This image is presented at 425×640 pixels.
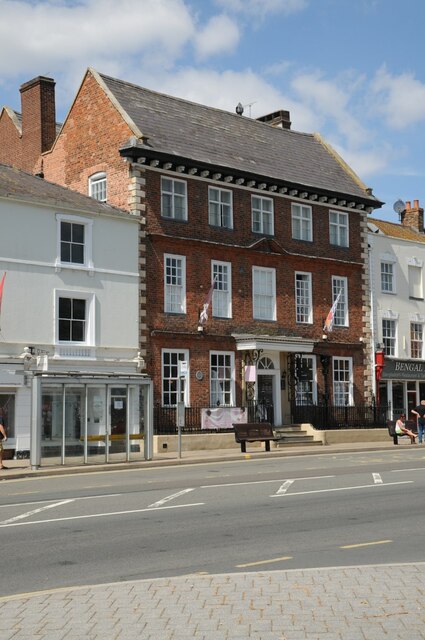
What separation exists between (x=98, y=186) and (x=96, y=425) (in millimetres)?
12141

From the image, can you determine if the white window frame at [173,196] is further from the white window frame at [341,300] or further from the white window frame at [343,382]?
the white window frame at [343,382]

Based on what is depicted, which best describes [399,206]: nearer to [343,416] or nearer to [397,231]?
[397,231]

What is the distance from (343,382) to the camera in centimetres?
3859

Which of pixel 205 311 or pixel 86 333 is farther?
pixel 205 311

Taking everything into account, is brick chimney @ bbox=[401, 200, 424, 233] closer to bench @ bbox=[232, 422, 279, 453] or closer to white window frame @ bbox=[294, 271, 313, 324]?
white window frame @ bbox=[294, 271, 313, 324]

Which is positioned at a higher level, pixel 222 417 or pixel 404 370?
pixel 404 370

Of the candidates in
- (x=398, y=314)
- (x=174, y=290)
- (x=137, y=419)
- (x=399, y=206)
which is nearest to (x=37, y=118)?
(x=174, y=290)

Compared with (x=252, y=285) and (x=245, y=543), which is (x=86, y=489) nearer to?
(x=245, y=543)

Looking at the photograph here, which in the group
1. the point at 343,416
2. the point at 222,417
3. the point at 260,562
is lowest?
the point at 260,562

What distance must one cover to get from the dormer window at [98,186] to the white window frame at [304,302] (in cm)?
891

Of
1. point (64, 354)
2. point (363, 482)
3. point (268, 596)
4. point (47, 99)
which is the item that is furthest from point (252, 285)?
point (268, 596)

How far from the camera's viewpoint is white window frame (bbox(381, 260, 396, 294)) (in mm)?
41844

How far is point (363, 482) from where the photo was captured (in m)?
19.0

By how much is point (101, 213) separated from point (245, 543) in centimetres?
2067
